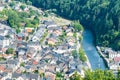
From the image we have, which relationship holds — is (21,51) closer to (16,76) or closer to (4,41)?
(4,41)

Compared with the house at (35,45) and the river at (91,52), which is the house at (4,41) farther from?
the river at (91,52)

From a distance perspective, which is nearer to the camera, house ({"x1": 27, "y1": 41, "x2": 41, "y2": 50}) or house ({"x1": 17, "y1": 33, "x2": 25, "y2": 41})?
house ({"x1": 27, "y1": 41, "x2": 41, "y2": 50})

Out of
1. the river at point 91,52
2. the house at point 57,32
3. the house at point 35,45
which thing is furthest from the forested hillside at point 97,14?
the house at point 35,45

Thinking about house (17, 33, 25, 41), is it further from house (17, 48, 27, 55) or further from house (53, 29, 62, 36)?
house (17, 48, 27, 55)

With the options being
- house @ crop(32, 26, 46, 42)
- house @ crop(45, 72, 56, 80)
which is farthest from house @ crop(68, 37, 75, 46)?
house @ crop(45, 72, 56, 80)

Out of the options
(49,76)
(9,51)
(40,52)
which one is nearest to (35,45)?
(40,52)
